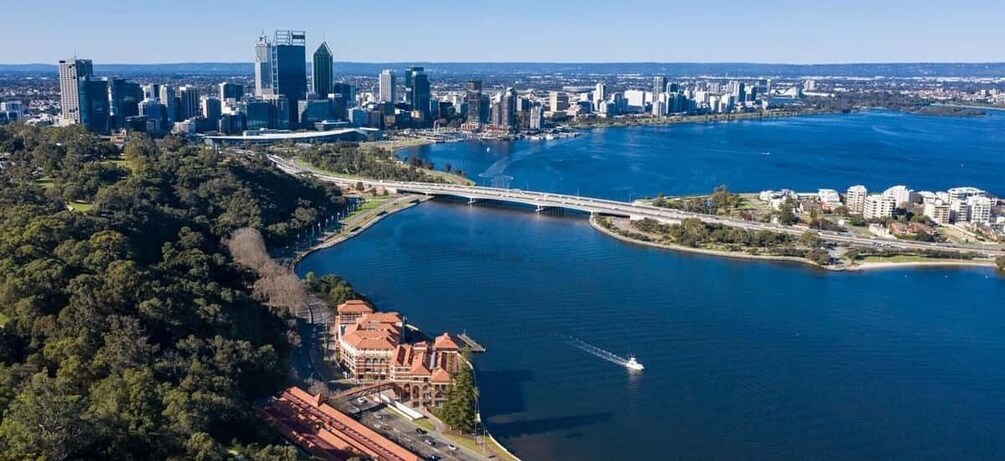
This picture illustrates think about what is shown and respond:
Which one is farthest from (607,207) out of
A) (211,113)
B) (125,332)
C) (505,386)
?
(211,113)

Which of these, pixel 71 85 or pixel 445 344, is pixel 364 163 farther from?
pixel 445 344

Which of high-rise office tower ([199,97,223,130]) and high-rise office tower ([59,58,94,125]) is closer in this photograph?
high-rise office tower ([59,58,94,125])

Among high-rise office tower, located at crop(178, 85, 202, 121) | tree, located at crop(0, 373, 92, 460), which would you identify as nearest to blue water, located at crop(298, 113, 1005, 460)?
tree, located at crop(0, 373, 92, 460)

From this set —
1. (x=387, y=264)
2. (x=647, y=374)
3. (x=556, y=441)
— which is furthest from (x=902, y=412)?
(x=387, y=264)

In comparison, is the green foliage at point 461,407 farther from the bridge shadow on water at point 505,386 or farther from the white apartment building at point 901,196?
the white apartment building at point 901,196

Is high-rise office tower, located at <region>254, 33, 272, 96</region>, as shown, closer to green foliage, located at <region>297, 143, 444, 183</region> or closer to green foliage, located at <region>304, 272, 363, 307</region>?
green foliage, located at <region>297, 143, 444, 183</region>
